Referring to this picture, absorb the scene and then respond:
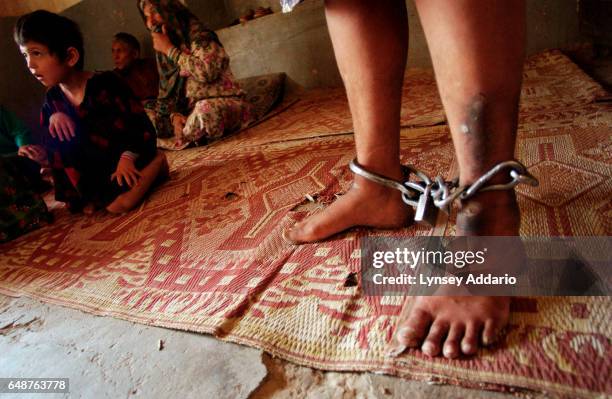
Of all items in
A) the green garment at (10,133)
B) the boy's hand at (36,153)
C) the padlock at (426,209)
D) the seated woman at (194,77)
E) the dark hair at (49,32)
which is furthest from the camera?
the seated woman at (194,77)

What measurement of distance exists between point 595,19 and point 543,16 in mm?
388

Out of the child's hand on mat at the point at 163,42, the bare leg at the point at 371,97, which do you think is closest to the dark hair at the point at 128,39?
the child's hand on mat at the point at 163,42

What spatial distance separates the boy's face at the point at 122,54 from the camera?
12.2 ft

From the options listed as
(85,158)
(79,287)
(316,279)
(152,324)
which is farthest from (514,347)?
(85,158)

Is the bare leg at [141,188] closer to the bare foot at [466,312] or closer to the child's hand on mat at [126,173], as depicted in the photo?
the child's hand on mat at [126,173]

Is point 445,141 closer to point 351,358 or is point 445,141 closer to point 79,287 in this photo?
point 351,358

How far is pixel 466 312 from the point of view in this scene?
2.16 feet

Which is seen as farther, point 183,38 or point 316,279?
point 183,38

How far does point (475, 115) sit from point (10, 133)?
9.29 ft

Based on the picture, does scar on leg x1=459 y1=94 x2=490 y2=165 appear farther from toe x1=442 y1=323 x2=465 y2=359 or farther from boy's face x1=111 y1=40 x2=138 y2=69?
boy's face x1=111 y1=40 x2=138 y2=69

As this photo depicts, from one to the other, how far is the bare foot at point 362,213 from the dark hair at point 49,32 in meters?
1.46

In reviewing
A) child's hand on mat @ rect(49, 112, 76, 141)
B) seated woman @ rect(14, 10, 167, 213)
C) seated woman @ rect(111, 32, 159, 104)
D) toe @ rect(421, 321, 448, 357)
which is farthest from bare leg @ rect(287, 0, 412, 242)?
seated woman @ rect(111, 32, 159, 104)

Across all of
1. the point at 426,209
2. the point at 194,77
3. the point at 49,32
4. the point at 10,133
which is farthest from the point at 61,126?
the point at 426,209

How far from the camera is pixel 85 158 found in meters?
1.85
